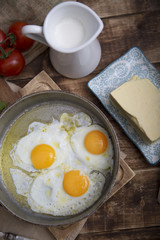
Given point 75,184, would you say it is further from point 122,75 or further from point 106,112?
point 122,75

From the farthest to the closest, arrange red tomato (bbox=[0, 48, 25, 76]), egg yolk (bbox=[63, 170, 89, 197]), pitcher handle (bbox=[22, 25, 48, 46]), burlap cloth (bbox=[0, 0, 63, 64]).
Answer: burlap cloth (bbox=[0, 0, 63, 64]), red tomato (bbox=[0, 48, 25, 76]), egg yolk (bbox=[63, 170, 89, 197]), pitcher handle (bbox=[22, 25, 48, 46])

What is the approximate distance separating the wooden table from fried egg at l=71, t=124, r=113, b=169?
16 centimetres

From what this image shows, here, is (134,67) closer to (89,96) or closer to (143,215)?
(89,96)

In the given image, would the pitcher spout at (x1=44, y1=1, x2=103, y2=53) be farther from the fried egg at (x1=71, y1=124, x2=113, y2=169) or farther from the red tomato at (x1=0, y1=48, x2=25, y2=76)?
the fried egg at (x1=71, y1=124, x2=113, y2=169)

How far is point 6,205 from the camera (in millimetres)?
1507

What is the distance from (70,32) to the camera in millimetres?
1494

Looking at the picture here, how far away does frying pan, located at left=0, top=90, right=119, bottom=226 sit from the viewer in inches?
60.2

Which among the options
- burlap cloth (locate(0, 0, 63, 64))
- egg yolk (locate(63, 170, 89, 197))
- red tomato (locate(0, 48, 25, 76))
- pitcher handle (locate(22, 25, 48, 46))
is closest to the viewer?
pitcher handle (locate(22, 25, 48, 46))

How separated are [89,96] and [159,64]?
18.5 inches

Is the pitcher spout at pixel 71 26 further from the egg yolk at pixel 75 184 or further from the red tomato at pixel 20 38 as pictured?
the egg yolk at pixel 75 184

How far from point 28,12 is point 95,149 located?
94 cm

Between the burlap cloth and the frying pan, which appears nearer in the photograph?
the frying pan

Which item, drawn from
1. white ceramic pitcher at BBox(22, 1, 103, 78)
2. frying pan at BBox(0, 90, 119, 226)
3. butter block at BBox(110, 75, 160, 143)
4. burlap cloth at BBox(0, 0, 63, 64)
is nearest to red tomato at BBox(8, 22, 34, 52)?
burlap cloth at BBox(0, 0, 63, 64)

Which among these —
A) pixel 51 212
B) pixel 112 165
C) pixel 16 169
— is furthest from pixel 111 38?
pixel 51 212
